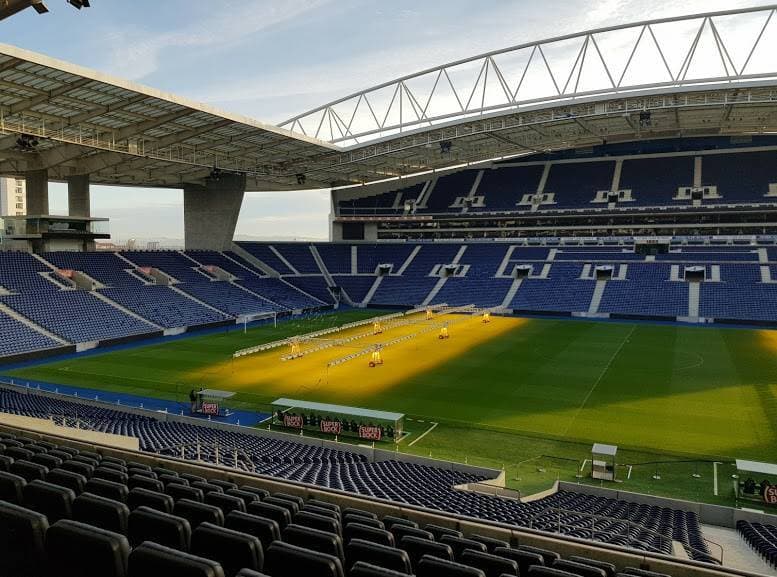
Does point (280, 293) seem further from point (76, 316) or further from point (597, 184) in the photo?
point (597, 184)

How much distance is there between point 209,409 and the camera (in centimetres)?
2378

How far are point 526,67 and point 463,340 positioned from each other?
76.5ft

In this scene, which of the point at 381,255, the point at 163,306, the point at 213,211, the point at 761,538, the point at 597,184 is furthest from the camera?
the point at 381,255

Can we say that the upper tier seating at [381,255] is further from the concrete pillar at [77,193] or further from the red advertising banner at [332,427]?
the red advertising banner at [332,427]

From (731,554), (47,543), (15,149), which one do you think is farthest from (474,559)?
(15,149)

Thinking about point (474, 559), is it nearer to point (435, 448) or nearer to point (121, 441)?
point (121, 441)

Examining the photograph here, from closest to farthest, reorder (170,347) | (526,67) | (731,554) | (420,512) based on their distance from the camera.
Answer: (420,512)
(731,554)
(170,347)
(526,67)

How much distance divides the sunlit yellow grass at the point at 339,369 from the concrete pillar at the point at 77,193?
90.2 ft

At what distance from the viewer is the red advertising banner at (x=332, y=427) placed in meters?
21.5

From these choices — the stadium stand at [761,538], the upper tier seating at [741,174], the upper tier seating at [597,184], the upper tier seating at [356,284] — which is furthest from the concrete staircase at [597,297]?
the stadium stand at [761,538]

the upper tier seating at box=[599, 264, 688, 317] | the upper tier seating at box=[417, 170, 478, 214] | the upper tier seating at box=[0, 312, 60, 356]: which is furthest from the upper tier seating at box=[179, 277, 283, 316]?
the upper tier seating at box=[599, 264, 688, 317]

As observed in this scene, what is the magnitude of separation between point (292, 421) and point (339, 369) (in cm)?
994

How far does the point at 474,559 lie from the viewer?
431cm

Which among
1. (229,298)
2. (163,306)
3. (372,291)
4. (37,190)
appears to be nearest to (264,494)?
(163,306)
